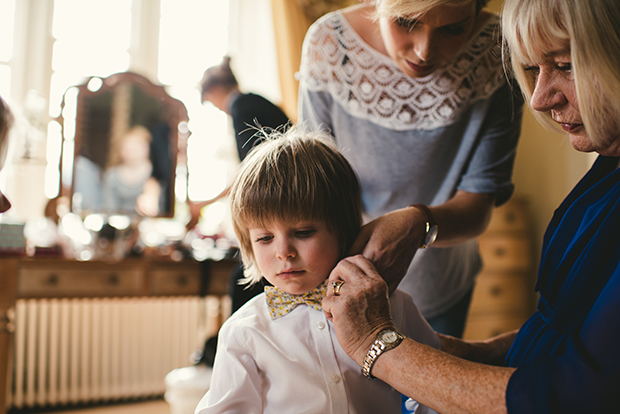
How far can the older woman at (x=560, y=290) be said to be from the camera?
54 centimetres

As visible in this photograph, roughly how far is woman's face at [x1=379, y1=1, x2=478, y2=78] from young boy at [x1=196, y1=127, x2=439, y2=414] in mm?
283

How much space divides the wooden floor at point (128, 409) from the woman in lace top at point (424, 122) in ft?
7.00

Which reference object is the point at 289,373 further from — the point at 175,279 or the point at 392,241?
the point at 175,279

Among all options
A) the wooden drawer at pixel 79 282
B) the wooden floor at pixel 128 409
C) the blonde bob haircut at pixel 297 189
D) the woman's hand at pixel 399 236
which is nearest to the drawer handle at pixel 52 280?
the wooden drawer at pixel 79 282

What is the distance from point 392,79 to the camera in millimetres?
1147

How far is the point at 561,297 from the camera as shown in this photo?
695 mm

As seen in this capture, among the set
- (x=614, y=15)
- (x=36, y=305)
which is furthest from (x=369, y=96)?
(x=36, y=305)

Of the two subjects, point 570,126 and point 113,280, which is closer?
point 570,126

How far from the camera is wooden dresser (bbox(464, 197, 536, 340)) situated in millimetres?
3188

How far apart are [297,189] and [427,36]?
41 cm

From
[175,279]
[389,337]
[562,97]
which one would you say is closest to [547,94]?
[562,97]

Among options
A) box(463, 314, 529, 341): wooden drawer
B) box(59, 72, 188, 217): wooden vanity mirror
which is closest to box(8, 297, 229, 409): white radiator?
box(59, 72, 188, 217): wooden vanity mirror

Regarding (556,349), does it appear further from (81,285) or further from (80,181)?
(80,181)

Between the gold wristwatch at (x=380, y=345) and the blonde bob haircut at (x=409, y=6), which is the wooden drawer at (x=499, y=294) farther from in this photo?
the gold wristwatch at (x=380, y=345)
